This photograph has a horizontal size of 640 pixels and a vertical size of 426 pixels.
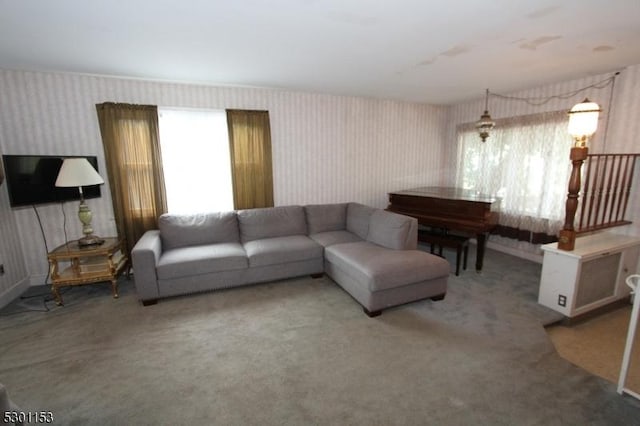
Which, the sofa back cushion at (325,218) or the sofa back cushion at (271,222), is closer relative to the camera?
the sofa back cushion at (271,222)

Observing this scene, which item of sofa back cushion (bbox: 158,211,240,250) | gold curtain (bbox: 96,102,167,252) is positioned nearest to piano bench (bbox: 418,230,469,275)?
sofa back cushion (bbox: 158,211,240,250)

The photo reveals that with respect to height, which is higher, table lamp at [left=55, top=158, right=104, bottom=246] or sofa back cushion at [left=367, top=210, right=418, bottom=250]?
table lamp at [left=55, top=158, right=104, bottom=246]

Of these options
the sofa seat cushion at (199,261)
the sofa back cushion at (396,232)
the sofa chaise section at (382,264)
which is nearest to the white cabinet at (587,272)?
the sofa chaise section at (382,264)

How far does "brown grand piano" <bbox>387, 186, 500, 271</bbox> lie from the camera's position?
3492 millimetres

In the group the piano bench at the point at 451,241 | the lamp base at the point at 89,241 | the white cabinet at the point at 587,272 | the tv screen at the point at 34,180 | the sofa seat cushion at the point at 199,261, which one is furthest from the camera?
the piano bench at the point at 451,241

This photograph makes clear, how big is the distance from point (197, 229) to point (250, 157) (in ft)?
4.03

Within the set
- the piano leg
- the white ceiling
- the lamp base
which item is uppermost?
the white ceiling

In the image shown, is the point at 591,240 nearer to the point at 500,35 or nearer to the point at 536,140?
the point at 536,140

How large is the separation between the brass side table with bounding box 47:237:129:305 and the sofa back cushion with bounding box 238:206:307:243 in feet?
4.61

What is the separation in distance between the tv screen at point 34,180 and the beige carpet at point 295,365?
109 centimetres

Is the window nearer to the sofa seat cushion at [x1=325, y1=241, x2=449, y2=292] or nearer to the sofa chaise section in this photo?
the sofa chaise section

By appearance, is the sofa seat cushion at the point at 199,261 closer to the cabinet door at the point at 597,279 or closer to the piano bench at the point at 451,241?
the piano bench at the point at 451,241

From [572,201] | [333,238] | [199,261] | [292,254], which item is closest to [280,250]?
[292,254]

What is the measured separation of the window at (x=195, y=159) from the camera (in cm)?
366
